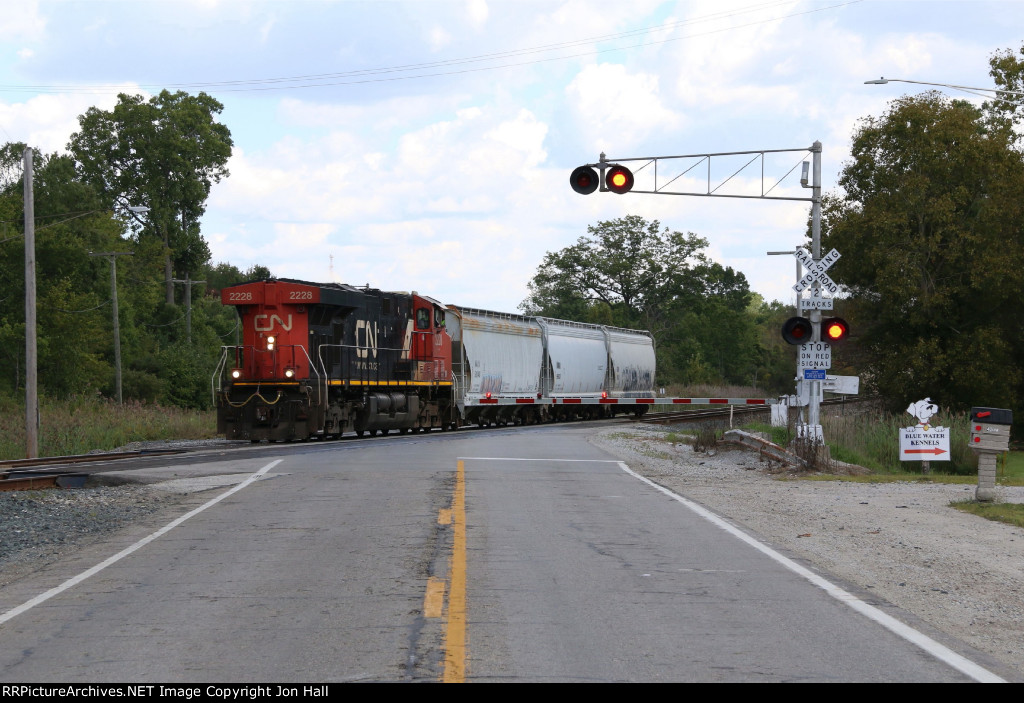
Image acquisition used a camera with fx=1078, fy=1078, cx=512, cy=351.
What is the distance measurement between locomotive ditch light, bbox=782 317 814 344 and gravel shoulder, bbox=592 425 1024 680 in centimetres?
258

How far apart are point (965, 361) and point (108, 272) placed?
147ft

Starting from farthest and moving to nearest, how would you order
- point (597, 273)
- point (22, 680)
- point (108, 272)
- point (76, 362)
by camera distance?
point (597, 273) → point (108, 272) → point (76, 362) → point (22, 680)

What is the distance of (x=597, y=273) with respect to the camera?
87.7 m

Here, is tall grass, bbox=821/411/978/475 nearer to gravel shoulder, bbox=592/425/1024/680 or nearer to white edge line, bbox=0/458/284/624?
gravel shoulder, bbox=592/425/1024/680

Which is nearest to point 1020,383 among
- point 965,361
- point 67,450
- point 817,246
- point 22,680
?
point 965,361

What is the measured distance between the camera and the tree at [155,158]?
70250mm

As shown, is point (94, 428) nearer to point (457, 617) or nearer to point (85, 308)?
point (85, 308)

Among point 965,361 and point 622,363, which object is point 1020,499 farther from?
point 622,363

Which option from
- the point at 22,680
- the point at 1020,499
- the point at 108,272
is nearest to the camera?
the point at 22,680

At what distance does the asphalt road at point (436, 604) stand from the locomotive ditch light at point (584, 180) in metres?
9.13

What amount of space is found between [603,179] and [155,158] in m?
54.9

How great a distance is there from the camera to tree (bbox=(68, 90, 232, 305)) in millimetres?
70250

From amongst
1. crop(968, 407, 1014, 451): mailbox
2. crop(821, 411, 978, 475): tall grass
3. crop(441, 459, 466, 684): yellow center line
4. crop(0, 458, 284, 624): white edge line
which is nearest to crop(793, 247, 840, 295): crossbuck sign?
crop(821, 411, 978, 475): tall grass

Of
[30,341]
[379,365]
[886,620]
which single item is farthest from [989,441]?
[30,341]
